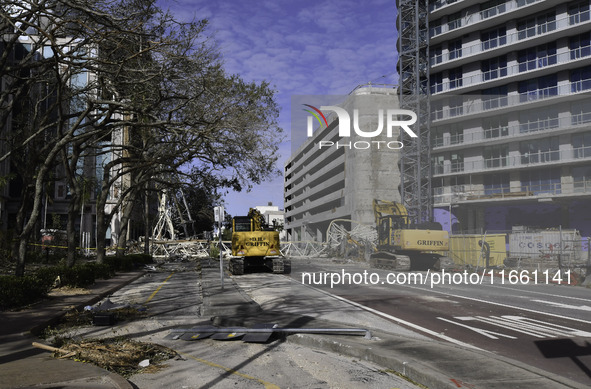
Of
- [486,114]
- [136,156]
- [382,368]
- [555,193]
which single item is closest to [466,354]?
[382,368]

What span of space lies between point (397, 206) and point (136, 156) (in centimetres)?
1702

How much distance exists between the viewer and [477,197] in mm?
49438

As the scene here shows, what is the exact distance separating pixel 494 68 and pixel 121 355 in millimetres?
53628

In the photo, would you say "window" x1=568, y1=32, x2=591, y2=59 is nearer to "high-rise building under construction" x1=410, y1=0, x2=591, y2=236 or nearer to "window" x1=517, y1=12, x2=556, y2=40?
"high-rise building under construction" x1=410, y1=0, x2=591, y2=236

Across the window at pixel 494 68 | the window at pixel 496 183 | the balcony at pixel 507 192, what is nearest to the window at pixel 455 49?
the window at pixel 494 68

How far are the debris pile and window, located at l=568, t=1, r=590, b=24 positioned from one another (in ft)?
168

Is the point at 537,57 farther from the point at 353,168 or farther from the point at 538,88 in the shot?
the point at 353,168

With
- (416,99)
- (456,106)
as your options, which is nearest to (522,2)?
(456,106)

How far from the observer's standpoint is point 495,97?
52.1 metres

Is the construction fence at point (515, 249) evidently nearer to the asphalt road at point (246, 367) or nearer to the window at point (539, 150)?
the window at point (539, 150)

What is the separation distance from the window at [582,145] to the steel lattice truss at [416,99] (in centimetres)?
1363

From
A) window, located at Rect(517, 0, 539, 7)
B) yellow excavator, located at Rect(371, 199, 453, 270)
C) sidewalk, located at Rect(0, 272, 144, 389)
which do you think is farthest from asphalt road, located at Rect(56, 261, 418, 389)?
window, located at Rect(517, 0, 539, 7)

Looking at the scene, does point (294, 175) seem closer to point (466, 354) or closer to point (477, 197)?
point (477, 197)

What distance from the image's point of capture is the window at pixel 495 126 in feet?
164
